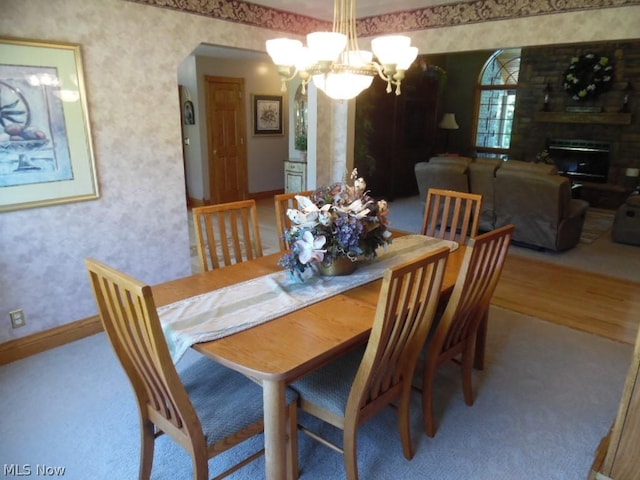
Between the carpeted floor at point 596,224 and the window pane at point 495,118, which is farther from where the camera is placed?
the window pane at point 495,118

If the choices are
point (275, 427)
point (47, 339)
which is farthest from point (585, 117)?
point (47, 339)

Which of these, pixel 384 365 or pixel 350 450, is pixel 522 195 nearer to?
pixel 384 365

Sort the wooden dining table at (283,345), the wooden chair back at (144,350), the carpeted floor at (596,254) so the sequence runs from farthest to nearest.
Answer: the carpeted floor at (596,254) < the wooden dining table at (283,345) < the wooden chair back at (144,350)

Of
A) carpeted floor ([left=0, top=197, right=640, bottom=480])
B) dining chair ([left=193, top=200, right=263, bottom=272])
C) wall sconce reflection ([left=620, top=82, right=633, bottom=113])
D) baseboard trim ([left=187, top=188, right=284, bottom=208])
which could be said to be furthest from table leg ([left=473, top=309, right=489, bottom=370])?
wall sconce reflection ([left=620, top=82, right=633, bottom=113])

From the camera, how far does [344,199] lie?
2119 millimetres

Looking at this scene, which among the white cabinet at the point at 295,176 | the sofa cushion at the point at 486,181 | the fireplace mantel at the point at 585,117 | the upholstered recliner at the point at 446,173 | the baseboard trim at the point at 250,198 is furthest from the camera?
the fireplace mantel at the point at 585,117

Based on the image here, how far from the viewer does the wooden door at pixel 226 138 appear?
6.82m

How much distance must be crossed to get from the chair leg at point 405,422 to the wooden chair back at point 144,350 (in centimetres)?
88

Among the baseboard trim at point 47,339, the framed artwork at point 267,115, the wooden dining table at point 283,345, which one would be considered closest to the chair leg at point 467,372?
the wooden dining table at point 283,345

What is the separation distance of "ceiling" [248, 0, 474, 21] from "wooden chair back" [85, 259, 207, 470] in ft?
9.83

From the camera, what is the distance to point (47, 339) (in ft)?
9.58

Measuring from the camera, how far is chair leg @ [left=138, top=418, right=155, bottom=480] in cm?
177

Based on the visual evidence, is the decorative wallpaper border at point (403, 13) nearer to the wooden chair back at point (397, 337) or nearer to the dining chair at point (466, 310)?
the dining chair at point (466, 310)

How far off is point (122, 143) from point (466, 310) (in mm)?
2419
